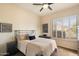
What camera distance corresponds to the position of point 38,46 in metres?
1.73

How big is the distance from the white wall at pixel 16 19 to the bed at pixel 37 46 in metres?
0.19

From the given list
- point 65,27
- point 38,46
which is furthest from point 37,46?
point 65,27

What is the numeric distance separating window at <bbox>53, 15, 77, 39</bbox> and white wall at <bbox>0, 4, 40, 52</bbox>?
376 mm

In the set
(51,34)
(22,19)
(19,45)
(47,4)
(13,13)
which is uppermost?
(47,4)

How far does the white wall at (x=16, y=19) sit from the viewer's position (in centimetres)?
171

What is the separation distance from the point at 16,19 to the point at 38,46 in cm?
68

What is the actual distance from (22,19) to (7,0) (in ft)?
1.45

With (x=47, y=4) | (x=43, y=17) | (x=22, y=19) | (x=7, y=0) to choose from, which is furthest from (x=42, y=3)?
(x=7, y=0)

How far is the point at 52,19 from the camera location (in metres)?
1.86

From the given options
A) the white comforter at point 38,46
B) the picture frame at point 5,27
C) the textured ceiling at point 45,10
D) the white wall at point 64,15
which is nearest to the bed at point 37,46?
the white comforter at point 38,46

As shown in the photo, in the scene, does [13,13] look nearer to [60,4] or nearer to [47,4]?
[47,4]

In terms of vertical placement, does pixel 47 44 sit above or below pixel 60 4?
below

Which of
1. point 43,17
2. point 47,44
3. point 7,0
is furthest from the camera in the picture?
point 43,17

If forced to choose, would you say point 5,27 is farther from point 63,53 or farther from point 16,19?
point 63,53
